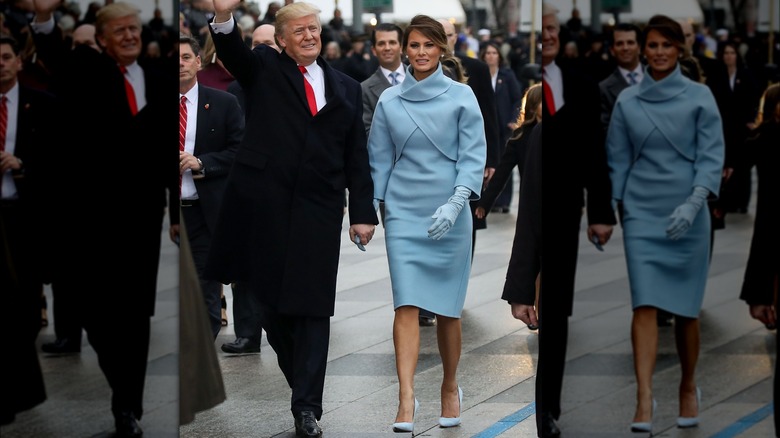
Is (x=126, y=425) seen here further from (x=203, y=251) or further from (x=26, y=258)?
(x=203, y=251)

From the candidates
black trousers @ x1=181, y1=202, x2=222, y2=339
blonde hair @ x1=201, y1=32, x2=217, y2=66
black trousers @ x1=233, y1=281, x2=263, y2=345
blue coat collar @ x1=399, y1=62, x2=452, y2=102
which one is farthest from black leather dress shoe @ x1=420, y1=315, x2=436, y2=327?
blonde hair @ x1=201, y1=32, x2=217, y2=66

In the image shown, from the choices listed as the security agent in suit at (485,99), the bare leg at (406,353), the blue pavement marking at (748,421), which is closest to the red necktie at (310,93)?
the security agent in suit at (485,99)

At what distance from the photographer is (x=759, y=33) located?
3268 millimetres

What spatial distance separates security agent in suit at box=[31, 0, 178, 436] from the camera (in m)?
3.68

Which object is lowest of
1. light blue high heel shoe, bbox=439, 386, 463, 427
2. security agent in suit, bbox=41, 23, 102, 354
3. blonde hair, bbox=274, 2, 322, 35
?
light blue high heel shoe, bbox=439, 386, 463, 427

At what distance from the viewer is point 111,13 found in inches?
141

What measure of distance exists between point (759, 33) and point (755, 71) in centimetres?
10

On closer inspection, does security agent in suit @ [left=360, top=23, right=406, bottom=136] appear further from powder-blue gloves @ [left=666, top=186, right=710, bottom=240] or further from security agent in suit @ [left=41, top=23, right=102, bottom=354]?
powder-blue gloves @ [left=666, top=186, right=710, bottom=240]

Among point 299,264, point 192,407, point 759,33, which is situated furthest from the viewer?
point 299,264

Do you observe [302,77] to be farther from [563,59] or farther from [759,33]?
[759,33]

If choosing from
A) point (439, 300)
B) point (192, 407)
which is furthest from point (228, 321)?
point (192, 407)

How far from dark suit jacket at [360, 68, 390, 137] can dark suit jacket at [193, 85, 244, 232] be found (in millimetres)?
475

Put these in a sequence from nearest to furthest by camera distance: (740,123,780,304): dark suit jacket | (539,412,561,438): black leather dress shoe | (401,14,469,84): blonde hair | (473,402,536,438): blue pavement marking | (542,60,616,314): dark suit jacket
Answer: (740,123,780,304): dark suit jacket, (542,60,616,314): dark suit jacket, (539,412,561,438): black leather dress shoe, (473,402,536,438): blue pavement marking, (401,14,469,84): blonde hair

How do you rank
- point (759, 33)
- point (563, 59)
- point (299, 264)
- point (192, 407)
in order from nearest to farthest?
1. point (759, 33)
2. point (563, 59)
3. point (192, 407)
4. point (299, 264)
